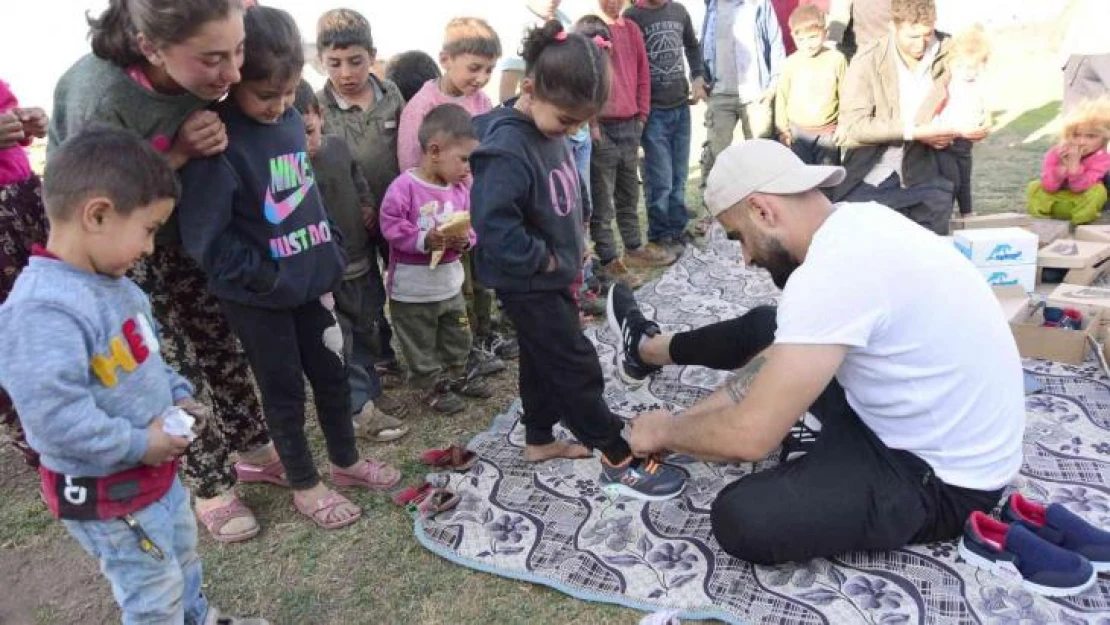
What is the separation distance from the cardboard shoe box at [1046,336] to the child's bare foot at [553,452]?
1.93m

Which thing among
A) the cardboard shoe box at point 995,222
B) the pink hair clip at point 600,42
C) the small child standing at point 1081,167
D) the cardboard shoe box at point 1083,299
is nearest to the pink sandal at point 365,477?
the pink hair clip at point 600,42

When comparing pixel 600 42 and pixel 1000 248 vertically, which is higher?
pixel 600 42

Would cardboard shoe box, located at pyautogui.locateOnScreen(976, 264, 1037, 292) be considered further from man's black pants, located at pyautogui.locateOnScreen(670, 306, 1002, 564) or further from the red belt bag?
the red belt bag

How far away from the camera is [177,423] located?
5.53ft

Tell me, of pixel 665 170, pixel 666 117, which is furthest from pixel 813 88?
pixel 665 170

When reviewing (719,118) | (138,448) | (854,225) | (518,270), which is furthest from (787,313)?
(719,118)

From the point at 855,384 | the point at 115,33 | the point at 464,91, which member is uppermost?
the point at 115,33

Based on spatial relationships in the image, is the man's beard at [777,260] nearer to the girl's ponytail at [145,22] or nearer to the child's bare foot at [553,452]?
the child's bare foot at [553,452]

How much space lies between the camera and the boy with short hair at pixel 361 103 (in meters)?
3.21

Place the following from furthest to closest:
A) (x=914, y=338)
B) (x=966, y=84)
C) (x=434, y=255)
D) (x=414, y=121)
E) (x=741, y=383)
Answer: (x=966, y=84) < (x=414, y=121) < (x=434, y=255) < (x=741, y=383) < (x=914, y=338)

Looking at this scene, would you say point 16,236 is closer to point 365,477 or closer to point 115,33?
point 115,33

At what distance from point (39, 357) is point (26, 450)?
87cm

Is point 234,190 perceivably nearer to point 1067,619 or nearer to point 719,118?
point 1067,619

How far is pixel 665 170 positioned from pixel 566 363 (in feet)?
9.81
